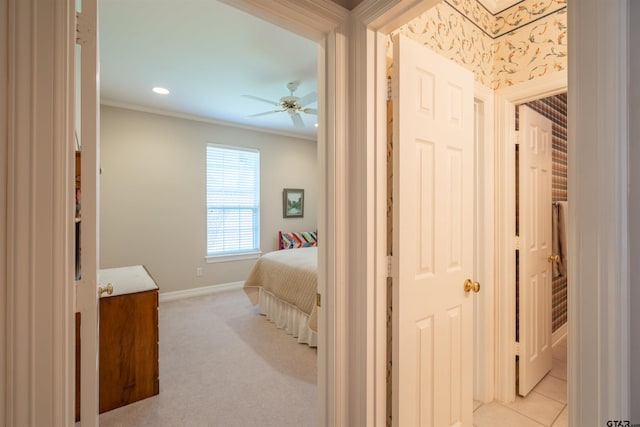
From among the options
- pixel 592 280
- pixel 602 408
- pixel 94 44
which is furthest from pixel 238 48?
pixel 602 408

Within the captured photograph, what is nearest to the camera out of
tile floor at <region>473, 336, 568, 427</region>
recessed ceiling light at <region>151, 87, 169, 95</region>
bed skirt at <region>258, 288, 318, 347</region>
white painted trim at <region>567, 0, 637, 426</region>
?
white painted trim at <region>567, 0, 637, 426</region>

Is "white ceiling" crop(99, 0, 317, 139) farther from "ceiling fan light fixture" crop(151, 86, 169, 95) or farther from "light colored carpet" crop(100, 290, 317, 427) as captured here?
"light colored carpet" crop(100, 290, 317, 427)

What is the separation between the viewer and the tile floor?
1867 millimetres

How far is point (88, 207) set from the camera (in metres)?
0.82

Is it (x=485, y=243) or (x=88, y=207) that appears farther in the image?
(x=485, y=243)

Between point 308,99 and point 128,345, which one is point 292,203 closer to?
point 308,99

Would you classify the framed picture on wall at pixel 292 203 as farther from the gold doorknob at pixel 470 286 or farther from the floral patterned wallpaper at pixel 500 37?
the gold doorknob at pixel 470 286

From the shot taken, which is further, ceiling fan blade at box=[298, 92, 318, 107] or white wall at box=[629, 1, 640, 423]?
ceiling fan blade at box=[298, 92, 318, 107]

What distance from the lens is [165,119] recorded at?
430 centimetres

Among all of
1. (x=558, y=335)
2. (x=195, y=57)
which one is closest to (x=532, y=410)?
(x=558, y=335)

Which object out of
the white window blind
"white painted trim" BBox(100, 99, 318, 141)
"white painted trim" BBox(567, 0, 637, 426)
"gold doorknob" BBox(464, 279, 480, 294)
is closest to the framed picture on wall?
→ the white window blind

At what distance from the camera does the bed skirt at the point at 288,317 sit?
9.66ft

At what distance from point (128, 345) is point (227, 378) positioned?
0.81 m

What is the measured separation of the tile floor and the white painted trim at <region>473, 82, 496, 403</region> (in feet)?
0.34
